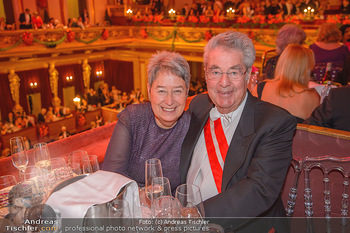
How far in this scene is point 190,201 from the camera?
116 cm

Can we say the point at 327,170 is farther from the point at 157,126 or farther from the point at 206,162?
the point at 157,126

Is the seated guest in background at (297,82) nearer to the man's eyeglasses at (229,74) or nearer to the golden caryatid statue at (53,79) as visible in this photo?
the man's eyeglasses at (229,74)

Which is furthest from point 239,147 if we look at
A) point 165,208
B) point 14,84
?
point 14,84

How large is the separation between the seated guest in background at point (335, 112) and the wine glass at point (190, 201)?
5.35 feet

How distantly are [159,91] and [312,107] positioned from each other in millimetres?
1777

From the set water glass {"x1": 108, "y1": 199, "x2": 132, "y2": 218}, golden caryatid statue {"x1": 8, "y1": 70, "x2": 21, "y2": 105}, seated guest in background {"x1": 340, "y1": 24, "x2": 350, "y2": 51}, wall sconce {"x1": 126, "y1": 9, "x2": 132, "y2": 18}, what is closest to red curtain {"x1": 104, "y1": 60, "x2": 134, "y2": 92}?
wall sconce {"x1": 126, "y1": 9, "x2": 132, "y2": 18}

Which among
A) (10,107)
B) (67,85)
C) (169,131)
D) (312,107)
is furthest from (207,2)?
(169,131)

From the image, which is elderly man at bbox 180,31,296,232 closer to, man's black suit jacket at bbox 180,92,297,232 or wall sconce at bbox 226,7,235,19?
man's black suit jacket at bbox 180,92,297,232

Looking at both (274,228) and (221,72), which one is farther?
(274,228)

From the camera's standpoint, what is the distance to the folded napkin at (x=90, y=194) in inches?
38.0

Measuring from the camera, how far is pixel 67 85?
1409 centimetres

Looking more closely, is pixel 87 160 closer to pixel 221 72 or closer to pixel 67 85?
pixel 221 72

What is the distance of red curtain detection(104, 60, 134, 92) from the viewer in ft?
50.6

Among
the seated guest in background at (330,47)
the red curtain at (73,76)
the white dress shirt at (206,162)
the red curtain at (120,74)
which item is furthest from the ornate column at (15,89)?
the white dress shirt at (206,162)
